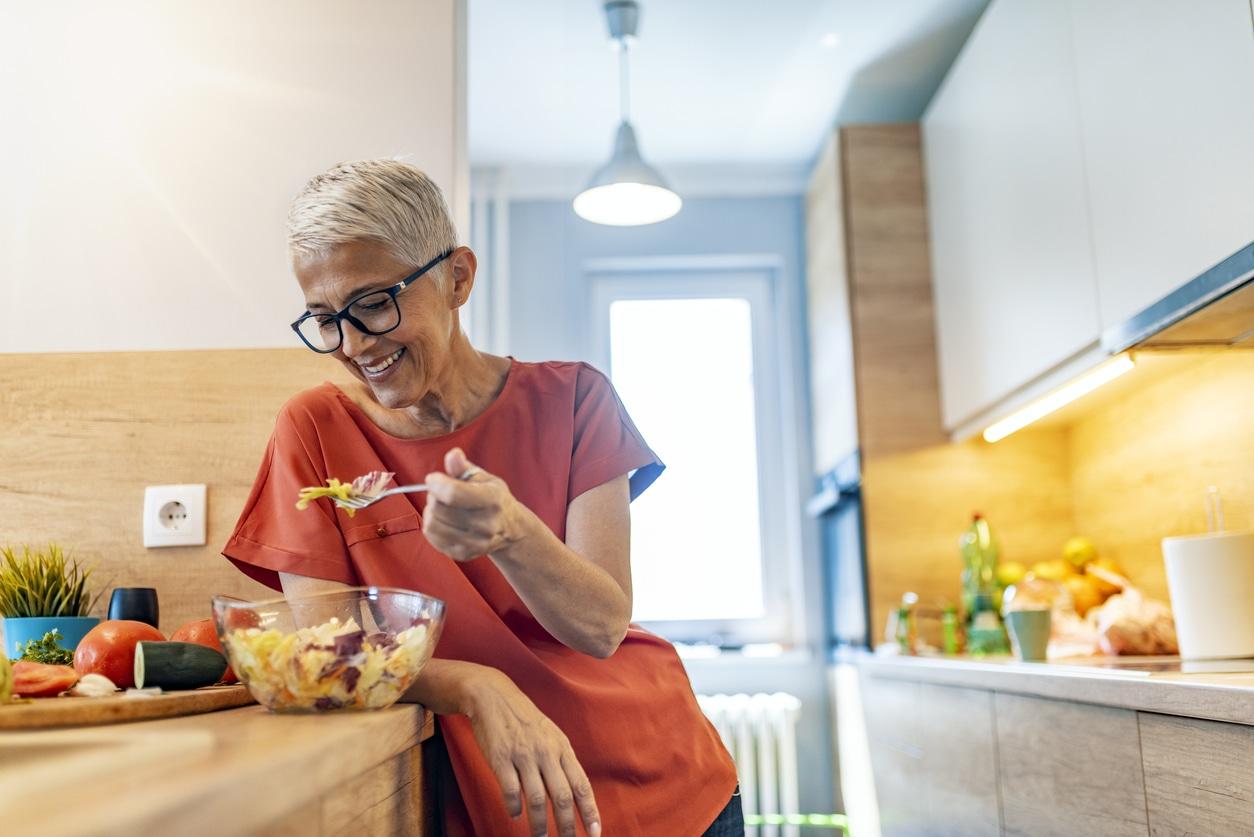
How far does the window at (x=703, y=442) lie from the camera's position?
3.98 metres

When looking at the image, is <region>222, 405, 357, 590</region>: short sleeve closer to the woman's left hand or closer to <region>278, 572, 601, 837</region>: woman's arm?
<region>278, 572, 601, 837</region>: woman's arm

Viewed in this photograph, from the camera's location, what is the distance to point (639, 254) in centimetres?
405

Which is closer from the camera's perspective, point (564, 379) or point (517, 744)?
point (517, 744)

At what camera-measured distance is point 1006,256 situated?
259 centimetres

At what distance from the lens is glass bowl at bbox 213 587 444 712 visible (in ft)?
2.79

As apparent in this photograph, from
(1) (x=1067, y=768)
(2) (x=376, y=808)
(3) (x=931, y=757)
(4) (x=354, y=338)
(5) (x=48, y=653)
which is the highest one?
(4) (x=354, y=338)

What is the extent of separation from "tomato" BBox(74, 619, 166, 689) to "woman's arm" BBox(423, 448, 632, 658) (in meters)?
0.42

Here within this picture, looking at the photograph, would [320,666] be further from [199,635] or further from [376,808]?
[199,635]

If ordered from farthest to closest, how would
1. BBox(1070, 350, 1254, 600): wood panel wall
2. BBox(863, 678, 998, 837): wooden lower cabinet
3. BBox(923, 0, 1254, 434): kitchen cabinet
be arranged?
BBox(863, 678, 998, 837): wooden lower cabinet < BBox(1070, 350, 1254, 600): wood panel wall < BBox(923, 0, 1254, 434): kitchen cabinet

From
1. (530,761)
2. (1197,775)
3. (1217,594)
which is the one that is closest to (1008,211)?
(1217,594)

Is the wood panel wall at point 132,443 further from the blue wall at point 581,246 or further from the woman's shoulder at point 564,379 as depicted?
the blue wall at point 581,246

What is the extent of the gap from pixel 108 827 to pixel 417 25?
4.84ft

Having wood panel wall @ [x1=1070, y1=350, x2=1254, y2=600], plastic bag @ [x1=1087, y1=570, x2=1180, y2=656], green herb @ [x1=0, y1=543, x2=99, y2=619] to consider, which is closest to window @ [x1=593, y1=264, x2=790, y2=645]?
wood panel wall @ [x1=1070, y1=350, x2=1254, y2=600]

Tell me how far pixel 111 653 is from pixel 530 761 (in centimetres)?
47
